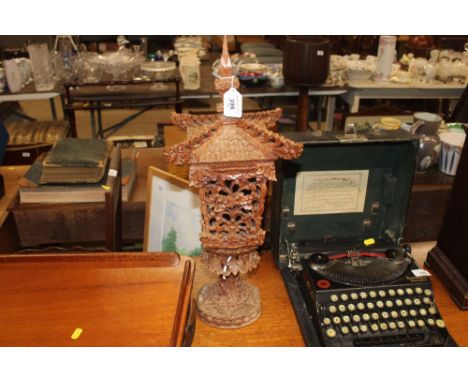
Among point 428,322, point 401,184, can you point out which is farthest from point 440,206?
point 428,322

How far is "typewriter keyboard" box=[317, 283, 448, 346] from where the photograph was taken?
3.84 feet

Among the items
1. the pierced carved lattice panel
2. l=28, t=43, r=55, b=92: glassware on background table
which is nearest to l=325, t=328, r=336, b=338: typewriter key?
the pierced carved lattice panel

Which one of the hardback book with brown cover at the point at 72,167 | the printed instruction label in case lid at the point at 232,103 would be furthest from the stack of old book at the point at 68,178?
the printed instruction label in case lid at the point at 232,103

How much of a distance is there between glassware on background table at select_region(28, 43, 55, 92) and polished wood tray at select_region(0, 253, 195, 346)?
7.92ft

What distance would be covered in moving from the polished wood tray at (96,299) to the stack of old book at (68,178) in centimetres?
46

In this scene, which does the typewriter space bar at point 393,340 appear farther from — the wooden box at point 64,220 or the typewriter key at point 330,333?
the wooden box at point 64,220

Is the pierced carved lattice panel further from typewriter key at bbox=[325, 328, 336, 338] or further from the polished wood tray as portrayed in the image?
typewriter key at bbox=[325, 328, 336, 338]

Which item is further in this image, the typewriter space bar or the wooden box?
the wooden box

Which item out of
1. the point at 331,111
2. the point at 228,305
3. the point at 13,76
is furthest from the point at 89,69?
the point at 228,305

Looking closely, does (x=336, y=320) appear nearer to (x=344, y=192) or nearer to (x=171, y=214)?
(x=344, y=192)

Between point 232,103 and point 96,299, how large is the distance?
538mm

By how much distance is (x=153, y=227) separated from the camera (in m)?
1.58

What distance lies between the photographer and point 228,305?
4.02ft

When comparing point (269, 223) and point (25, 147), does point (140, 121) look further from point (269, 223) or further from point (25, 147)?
point (269, 223)
